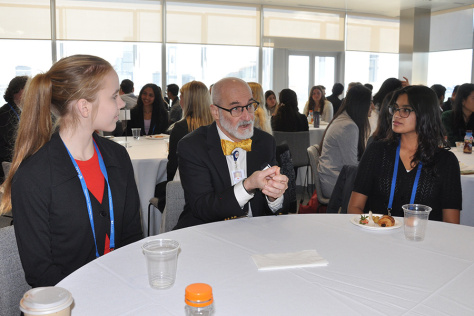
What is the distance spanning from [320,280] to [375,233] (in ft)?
1.84

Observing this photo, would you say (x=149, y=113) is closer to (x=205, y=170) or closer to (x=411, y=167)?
(x=205, y=170)

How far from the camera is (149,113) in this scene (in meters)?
6.33

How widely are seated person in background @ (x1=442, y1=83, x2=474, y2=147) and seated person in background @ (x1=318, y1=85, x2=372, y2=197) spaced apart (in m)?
1.65

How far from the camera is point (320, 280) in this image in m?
1.37

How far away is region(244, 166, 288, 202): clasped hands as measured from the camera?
6.07 feet

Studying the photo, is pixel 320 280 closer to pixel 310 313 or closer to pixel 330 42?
pixel 310 313

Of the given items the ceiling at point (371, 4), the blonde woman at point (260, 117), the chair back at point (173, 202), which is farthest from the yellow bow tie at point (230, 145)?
the ceiling at point (371, 4)

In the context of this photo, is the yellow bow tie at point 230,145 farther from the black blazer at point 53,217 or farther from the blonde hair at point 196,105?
the blonde hair at point 196,105

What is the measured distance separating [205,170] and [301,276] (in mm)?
1122

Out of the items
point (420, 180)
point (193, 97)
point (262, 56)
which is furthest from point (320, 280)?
point (262, 56)

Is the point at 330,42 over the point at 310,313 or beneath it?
over

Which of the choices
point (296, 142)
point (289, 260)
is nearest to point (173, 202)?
point (289, 260)

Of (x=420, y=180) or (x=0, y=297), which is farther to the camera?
(x=420, y=180)

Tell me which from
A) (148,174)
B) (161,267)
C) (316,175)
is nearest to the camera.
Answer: (161,267)
